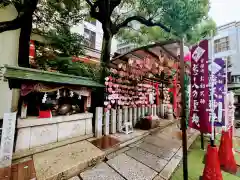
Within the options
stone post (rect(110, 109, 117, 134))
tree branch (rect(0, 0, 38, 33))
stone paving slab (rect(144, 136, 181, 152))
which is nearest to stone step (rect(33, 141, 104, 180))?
stone post (rect(110, 109, 117, 134))

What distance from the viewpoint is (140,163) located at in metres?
4.20

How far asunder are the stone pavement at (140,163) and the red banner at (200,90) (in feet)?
5.81

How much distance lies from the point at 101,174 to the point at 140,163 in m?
1.38

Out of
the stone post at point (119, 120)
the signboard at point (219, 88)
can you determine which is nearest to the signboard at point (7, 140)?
the stone post at point (119, 120)

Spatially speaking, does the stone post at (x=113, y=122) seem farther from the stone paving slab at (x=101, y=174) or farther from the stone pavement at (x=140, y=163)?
the stone paving slab at (x=101, y=174)

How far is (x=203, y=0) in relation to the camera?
7145mm

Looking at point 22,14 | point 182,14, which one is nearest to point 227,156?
point 182,14

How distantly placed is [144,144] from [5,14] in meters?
10.7

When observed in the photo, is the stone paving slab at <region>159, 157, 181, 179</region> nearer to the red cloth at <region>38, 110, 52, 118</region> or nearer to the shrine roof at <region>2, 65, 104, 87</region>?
the shrine roof at <region>2, 65, 104, 87</region>

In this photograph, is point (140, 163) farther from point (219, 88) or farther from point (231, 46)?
point (231, 46)

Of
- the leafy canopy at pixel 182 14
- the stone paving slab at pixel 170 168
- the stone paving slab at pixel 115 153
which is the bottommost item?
the stone paving slab at pixel 170 168

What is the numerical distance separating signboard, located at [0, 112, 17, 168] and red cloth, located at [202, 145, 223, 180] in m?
5.55

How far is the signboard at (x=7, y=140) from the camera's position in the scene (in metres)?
3.47

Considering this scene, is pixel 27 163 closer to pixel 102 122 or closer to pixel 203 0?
pixel 102 122
